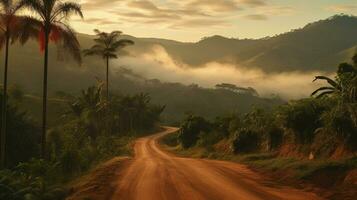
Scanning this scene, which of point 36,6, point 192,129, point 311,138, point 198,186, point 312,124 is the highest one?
point 36,6

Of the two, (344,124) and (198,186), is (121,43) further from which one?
(198,186)

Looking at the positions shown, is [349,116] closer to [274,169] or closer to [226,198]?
[274,169]

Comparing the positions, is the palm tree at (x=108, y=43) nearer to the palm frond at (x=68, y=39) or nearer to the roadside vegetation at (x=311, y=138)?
the roadside vegetation at (x=311, y=138)

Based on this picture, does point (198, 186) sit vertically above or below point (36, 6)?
below

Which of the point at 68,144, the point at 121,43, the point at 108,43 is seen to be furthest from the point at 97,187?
the point at 108,43

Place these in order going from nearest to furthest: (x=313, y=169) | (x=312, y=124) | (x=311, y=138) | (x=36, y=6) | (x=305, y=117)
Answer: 1. (x=313, y=169)
2. (x=311, y=138)
3. (x=312, y=124)
4. (x=305, y=117)
5. (x=36, y=6)

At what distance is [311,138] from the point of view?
2480 cm

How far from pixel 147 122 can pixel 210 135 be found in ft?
217

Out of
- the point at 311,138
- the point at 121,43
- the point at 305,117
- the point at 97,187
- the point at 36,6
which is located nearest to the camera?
the point at 97,187

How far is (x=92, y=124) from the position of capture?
238 ft

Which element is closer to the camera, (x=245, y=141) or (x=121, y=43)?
(x=245, y=141)

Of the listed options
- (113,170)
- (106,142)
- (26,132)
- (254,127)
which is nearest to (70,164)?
(113,170)

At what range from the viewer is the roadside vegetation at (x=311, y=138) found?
1873 cm

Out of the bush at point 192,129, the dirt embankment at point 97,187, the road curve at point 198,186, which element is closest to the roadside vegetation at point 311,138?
the road curve at point 198,186
